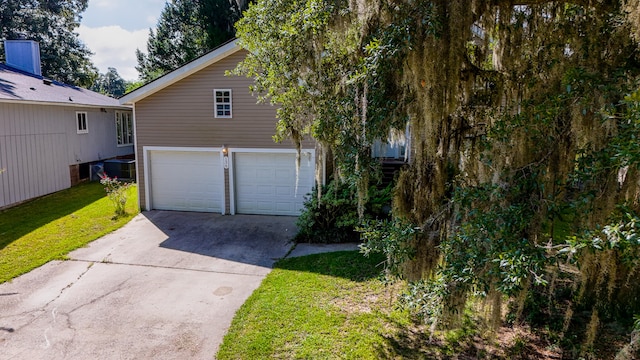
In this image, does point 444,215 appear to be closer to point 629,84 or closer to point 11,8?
point 629,84

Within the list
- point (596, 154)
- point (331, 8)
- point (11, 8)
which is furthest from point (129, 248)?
point (11, 8)

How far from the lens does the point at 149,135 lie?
10938mm

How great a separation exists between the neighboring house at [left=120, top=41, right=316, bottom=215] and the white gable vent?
925cm

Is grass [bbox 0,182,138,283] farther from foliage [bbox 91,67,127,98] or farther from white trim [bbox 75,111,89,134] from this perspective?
foliage [bbox 91,67,127,98]

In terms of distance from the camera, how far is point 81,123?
15289 millimetres

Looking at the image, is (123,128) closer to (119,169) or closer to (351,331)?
(119,169)

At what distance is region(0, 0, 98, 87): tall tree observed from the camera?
905 inches

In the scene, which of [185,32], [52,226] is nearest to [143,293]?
[52,226]

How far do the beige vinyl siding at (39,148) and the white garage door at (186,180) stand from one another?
4.17 metres

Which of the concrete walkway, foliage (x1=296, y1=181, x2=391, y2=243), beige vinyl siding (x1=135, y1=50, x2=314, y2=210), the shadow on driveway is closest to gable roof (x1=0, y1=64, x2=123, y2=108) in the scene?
beige vinyl siding (x1=135, y1=50, x2=314, y2=210)

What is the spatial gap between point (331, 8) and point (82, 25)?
29002mm

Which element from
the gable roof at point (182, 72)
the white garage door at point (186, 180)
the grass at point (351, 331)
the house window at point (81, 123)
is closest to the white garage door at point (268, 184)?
the white garage door at point (186, 180)

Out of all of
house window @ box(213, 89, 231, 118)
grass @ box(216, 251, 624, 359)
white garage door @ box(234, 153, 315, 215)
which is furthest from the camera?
white garage door @ box(234, 153, 315, 215)

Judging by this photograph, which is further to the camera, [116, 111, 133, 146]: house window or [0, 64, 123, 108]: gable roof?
[116, 111, 133, 146]: house window
